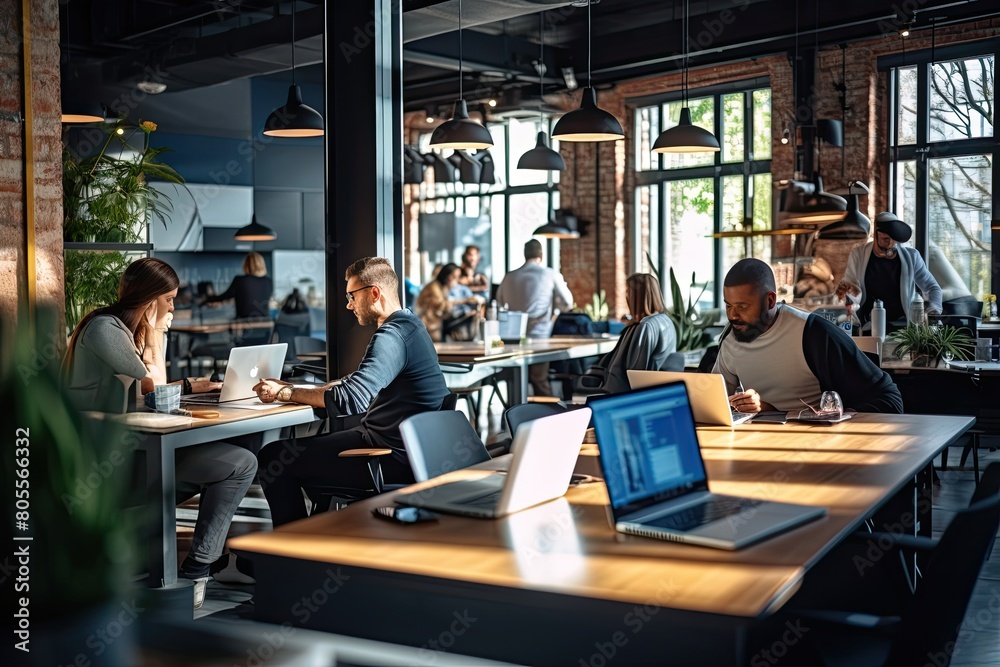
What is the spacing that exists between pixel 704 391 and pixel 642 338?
2165mm

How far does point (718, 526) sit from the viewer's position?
6.86 ft

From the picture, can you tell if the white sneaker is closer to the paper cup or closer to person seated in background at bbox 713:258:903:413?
the paper cup

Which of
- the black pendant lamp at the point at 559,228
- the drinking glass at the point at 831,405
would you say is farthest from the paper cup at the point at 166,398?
the black pendant lamp at the point at 559,228

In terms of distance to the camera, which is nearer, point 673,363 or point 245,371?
point 245,371

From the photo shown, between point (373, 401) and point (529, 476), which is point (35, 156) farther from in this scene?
point (529, 476)

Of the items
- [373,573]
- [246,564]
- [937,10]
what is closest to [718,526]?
[373,573]

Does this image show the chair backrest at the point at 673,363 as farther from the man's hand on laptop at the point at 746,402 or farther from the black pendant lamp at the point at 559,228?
the black pendant lamp at the point at 559,228

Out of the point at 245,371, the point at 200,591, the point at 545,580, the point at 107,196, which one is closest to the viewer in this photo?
the point at 545,580

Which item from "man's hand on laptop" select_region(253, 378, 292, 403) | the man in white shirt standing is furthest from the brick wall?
the man in white shirt standing

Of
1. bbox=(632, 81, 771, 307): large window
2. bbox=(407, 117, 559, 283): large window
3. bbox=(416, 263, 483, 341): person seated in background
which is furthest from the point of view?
bbox=(407, 117, 559, 283): large window

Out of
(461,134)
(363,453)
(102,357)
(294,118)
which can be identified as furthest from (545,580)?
(294,118)

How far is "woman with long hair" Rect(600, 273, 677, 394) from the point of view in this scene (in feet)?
18.7

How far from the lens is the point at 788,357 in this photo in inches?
156

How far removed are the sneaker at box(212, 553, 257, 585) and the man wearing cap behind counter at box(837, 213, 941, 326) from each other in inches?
186
